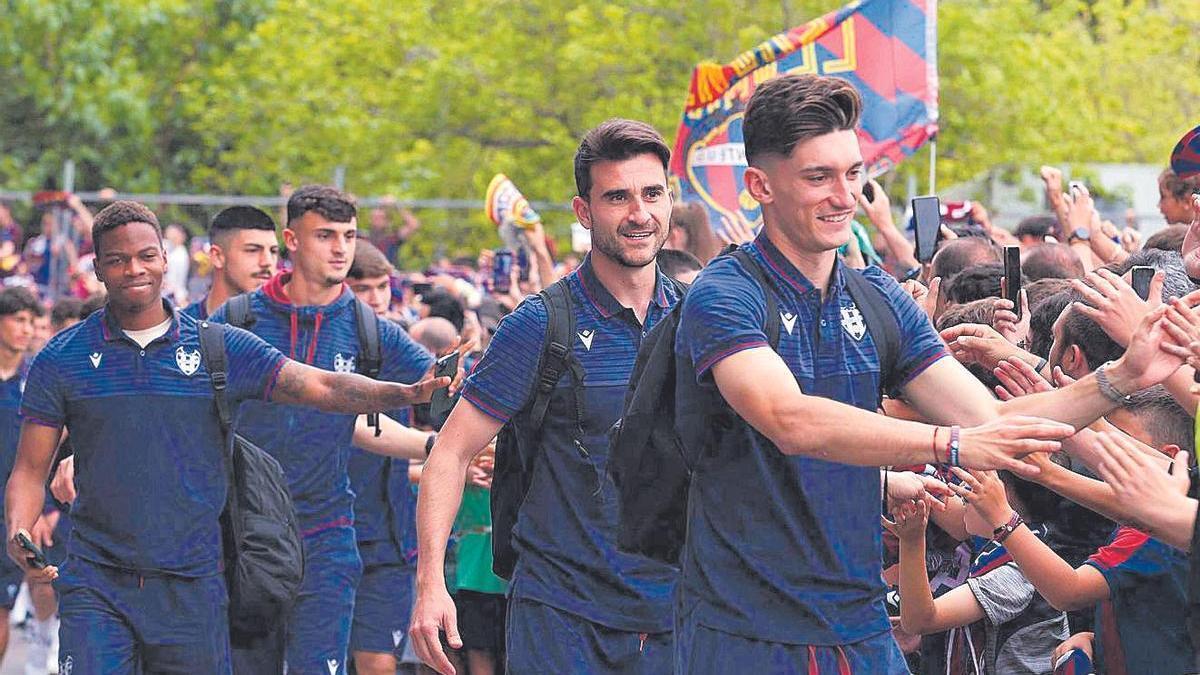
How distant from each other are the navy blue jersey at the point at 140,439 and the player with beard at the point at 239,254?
7.34 ft

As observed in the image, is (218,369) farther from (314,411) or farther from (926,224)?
(926,224)

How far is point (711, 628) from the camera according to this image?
4758mm

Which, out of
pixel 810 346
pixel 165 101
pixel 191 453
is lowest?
pixel 191 453

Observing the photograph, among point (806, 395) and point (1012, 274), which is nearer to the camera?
point (806, 395)

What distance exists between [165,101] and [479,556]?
2627 cm

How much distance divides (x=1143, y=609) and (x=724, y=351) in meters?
1.46

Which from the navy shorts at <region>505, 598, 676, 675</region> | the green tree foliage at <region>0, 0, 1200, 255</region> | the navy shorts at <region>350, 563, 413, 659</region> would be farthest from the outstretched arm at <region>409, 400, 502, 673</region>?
the green tree foliage at <region>0, 0, 1200, 255</region>

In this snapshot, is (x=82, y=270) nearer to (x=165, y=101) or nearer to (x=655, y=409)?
(x=655, y=409)

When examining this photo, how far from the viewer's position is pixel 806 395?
453cm

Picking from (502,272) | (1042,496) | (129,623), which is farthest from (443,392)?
(502,272)

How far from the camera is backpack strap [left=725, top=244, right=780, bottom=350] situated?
15.2 ft

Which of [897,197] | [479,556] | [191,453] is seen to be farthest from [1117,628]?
[897,197]

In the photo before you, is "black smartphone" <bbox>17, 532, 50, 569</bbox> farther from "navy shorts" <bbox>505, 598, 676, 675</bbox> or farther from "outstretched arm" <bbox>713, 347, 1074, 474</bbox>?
"outstretched arm" <bbox>713, 347, 1074, 474</bbox>

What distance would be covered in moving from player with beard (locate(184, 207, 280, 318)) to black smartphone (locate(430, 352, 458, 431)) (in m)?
2.94
